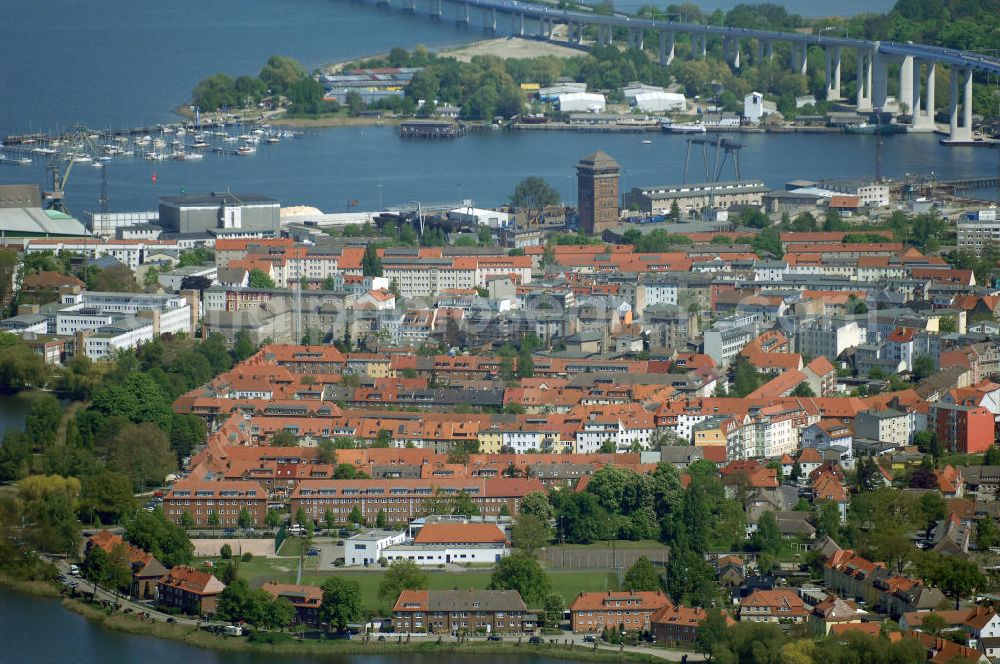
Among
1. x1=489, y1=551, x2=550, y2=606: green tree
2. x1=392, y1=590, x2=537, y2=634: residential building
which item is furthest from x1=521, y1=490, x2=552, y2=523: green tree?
x1=392, y1=590, x2=537, y2=634: residential building

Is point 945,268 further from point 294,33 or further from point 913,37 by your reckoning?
point 294,33

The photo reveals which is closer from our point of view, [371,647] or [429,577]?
[371,647]

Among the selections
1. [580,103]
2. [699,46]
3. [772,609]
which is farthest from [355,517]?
[699,46]

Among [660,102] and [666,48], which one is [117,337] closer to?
[660,102]

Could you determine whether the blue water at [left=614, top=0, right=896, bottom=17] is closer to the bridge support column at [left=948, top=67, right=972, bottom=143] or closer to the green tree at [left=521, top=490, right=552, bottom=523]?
the bridge support column at [left=948, top=67, right=972, bottom=143]

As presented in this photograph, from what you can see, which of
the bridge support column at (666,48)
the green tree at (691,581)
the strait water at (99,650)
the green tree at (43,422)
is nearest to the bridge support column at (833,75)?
the bridge support column at (666,48)
